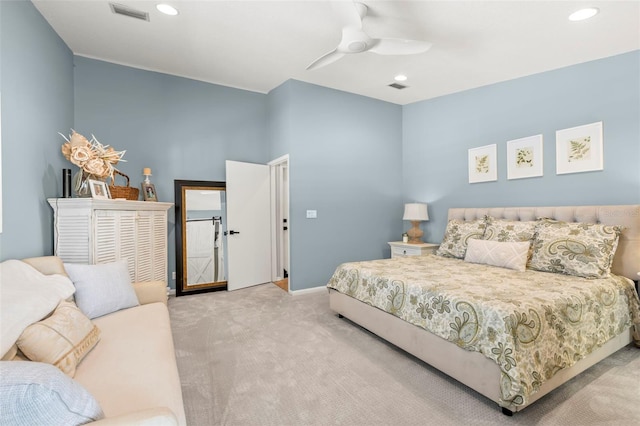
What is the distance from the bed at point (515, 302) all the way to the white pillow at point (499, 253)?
19 millimetres

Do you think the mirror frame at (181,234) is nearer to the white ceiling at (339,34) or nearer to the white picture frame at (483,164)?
the white ceiling at (339,34)

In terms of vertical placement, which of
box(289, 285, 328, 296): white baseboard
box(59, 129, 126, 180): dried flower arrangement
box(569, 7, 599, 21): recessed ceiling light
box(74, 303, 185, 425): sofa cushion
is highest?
box(569, 7, 599, 21): recessed ceiling light

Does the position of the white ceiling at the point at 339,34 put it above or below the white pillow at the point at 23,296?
above

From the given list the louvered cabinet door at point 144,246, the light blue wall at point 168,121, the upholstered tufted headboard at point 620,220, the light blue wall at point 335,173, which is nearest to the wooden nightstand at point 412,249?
the light blue wall at point 335,173

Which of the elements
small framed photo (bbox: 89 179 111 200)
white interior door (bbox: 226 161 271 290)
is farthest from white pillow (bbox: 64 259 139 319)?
white interior door (bbox: 226 161 271 290)

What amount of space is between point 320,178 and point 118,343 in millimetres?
3144

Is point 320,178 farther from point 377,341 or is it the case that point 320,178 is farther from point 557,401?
point 557,401

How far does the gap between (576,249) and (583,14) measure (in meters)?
1.96

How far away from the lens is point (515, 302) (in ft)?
5.91

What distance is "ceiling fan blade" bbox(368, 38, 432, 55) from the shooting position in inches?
95.7

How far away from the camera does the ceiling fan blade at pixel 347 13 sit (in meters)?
2.10

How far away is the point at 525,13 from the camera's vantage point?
2516 millimetres

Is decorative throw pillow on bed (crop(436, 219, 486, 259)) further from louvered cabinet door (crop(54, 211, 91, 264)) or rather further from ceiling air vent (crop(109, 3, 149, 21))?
ceiling air vent (crop(109, 3, 149, 21))

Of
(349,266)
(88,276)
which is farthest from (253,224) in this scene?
(88,276)
